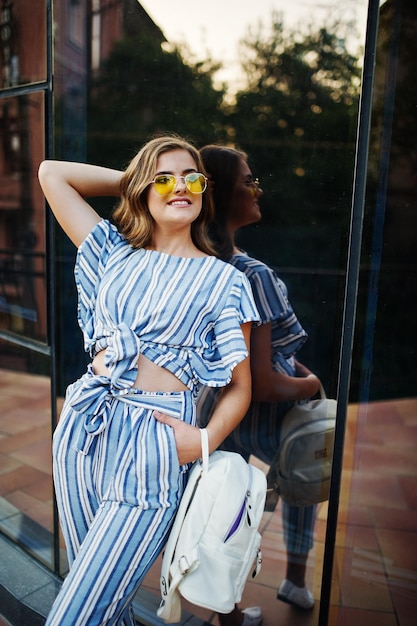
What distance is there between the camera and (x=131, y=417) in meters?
1.48

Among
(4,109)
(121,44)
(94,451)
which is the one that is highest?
(121,44)

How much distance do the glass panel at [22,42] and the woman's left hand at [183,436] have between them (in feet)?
4.98

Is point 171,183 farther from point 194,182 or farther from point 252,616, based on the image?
point 252,616

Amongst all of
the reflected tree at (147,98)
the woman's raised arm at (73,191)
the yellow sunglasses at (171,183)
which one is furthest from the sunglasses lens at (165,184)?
the reflected tree at (147,98)

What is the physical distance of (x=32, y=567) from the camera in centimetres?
252

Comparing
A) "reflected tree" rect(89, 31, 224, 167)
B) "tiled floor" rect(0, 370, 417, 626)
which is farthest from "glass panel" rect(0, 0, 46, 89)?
"tiled floor" rect(0, 370, 417, 626)

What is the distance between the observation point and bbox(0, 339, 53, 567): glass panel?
8.51 ft

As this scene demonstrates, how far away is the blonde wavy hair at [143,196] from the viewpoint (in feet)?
5.20

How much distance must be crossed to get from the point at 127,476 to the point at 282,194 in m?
1.24

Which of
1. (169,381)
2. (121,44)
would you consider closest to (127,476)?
(169,381)

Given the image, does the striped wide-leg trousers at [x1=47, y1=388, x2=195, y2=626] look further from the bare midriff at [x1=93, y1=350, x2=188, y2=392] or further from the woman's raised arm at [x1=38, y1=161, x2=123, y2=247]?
the woman's raised arm at [x1=38, y1=161, x2=123, y2=247]

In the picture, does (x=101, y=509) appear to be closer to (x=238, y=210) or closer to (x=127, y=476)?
(x=127, y=476)

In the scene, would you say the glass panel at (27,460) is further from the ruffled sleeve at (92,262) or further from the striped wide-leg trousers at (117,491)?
the striped wide-leg trousers at (117,491)

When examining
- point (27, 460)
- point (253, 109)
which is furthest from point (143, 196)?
point (27, 460)
